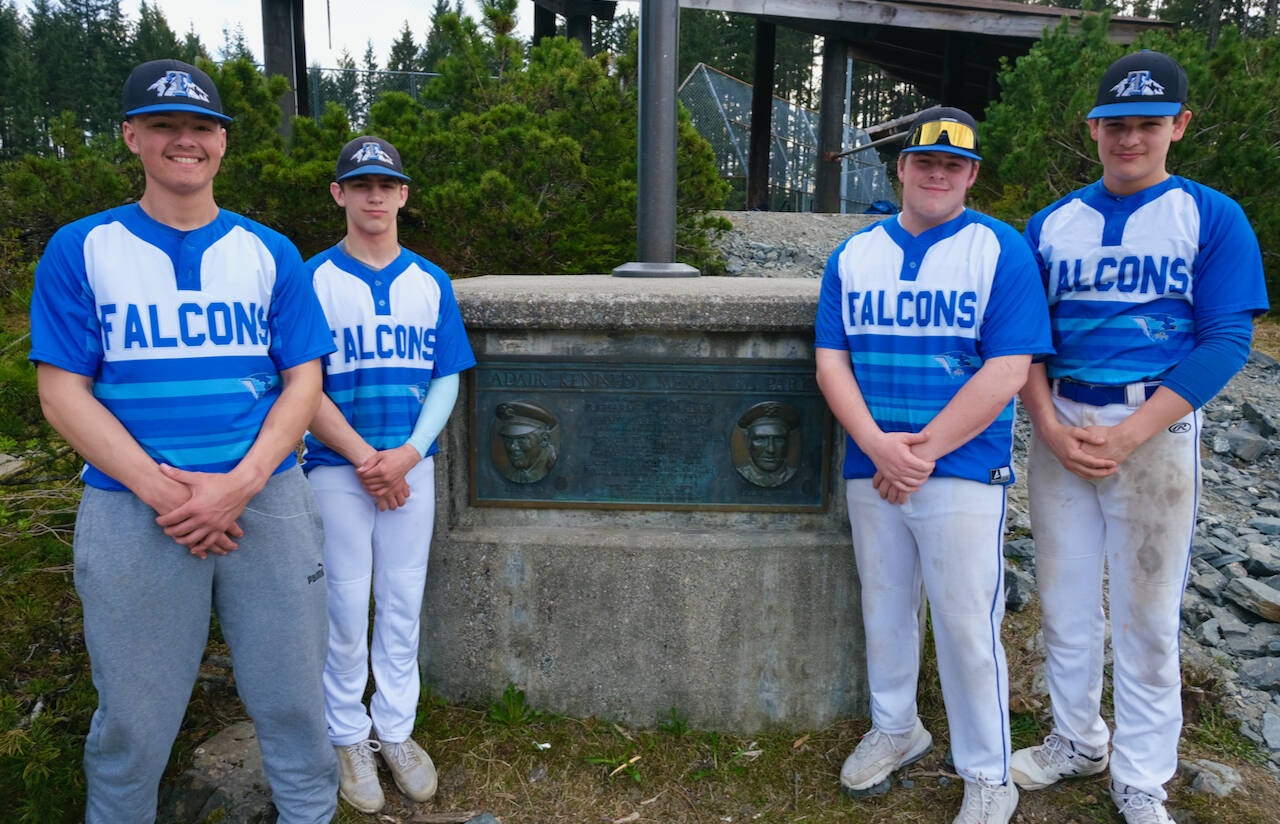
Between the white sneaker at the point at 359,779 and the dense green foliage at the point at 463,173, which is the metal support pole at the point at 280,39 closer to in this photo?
the dense green foliage at the point at 463,173

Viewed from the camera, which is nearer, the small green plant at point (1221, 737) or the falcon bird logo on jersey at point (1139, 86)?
the falcon bird logo on jersey at point (1139, 86)

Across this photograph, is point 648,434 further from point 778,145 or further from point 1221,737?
point 778,145

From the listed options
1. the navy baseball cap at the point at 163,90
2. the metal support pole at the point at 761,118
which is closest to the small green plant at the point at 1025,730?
the navy baseball cap at the point at 163,90

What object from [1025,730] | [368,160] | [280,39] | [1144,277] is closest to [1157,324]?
[1144,277]

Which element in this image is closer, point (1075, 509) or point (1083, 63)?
point (1075, 509)

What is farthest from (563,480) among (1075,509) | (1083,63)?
(1083,63)

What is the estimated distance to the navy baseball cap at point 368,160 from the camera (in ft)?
8.30

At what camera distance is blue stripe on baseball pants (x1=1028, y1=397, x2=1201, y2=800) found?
247 cm

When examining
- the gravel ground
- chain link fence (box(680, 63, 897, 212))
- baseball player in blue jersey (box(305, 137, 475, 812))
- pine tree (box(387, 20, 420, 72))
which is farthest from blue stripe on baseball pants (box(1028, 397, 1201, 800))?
pine tree (box(387, 20, 420, 72))

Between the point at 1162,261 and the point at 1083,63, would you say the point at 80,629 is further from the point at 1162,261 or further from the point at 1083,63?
the point at 1083,63

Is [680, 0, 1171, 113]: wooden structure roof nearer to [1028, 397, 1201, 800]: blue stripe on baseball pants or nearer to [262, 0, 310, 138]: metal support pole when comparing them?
[262, 0, 310, 138]: metal support pole

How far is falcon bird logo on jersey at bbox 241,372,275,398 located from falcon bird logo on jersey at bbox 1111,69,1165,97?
Answer: 2350mm

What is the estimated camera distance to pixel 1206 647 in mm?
3533

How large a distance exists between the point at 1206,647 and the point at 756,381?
2.17 meters
